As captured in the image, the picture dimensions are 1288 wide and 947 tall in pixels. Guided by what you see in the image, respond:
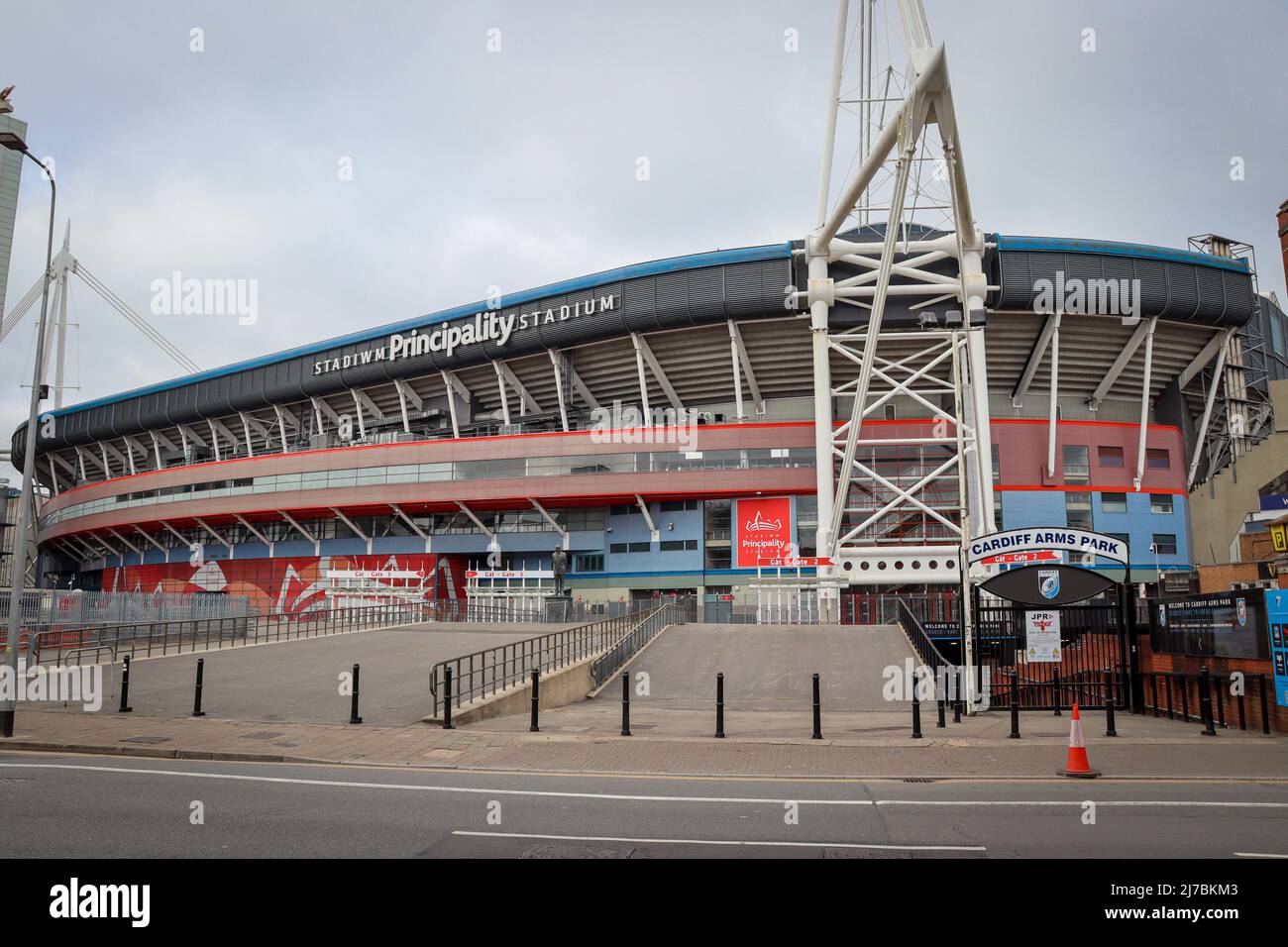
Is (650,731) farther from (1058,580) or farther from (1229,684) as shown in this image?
(1229,684)

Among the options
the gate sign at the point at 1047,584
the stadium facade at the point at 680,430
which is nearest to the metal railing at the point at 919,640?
the gate sign at the point at 1047,584

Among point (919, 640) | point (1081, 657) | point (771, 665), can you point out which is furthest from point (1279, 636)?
point (771, 665)

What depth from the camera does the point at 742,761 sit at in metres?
12.1

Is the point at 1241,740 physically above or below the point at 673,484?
below

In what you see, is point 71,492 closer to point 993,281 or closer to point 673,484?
point 673,484

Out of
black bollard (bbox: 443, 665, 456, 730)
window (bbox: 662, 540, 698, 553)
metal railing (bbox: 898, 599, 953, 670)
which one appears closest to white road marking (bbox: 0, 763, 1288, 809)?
black bollard (bbox: 443, 665, 456, 730)

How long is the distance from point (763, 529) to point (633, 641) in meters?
25.8

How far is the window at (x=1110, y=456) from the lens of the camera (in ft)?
166

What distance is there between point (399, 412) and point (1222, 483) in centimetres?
5335

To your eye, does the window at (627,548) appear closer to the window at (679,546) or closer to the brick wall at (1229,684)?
the window at (679,546)

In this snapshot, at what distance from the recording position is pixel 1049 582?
17.4m

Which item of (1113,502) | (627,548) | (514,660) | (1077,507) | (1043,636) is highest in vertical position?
(1113,502)

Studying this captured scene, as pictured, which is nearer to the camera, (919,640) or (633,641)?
(919,640)
